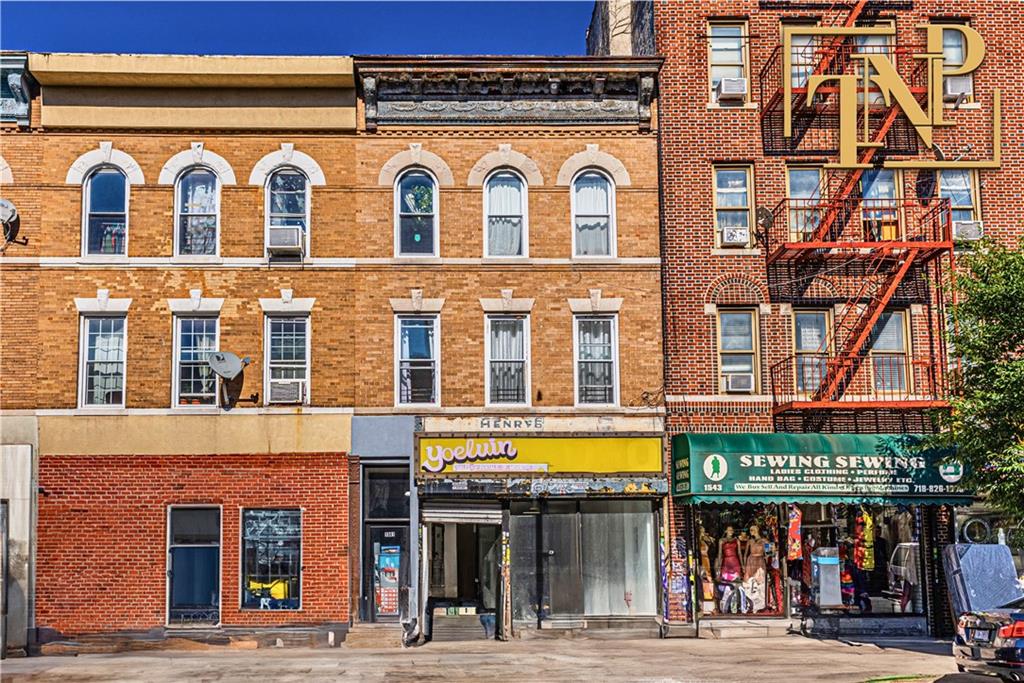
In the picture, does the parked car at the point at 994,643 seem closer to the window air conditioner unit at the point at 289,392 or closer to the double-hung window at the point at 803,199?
the double-hung window at the point at 803,199

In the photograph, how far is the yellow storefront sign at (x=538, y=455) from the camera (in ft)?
70.4

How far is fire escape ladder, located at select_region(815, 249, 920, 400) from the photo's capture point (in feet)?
71.7

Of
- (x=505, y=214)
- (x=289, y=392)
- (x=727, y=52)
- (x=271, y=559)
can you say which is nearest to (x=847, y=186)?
(x=727, y=52)

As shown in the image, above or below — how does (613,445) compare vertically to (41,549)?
above

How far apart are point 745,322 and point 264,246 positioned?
9.50 meters

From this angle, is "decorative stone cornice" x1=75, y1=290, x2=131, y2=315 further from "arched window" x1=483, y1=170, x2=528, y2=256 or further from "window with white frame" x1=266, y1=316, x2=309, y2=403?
"arched window" x1=483, y1=170, x2=528, y2=256

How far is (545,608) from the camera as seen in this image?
2162 cm

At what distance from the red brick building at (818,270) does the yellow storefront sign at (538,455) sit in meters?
0.91

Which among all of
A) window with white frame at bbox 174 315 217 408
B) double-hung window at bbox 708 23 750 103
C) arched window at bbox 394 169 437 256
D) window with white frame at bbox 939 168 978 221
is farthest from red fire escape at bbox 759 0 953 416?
window with white frame at bbox 174 315 217 408

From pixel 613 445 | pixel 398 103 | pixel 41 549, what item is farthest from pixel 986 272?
pixel 41 549

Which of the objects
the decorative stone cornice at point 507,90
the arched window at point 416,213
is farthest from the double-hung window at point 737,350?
the arched window at point 416,213

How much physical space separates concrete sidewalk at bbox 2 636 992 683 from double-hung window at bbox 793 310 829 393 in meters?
4.90

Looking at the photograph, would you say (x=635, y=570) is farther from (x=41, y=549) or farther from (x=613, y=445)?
(x=41, y=549)

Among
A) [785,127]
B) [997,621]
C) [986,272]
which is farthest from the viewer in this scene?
[785,127]
